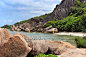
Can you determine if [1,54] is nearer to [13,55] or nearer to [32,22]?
[13,55]

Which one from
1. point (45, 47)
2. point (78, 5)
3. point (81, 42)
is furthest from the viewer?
point (78, 5)

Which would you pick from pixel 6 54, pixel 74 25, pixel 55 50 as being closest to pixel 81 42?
pixel 55 50

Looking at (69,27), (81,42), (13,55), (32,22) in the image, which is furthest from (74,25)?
(32,22)

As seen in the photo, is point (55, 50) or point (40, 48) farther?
point (55, 50)

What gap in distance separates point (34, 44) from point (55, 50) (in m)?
2.30

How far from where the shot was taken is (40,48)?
8.59 meters

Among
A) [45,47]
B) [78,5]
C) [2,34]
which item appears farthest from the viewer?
[78,5]

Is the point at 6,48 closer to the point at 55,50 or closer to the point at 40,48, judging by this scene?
the point at 40,48

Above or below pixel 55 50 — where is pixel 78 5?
above

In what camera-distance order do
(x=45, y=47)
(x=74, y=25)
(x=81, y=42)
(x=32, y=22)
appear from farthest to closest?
1. (x=32, y=22)
2. (x=74, y=25)
3. (x=81, y=42)
4. (x=45, y=47)

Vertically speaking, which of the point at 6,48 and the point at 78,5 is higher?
the point at 78,5

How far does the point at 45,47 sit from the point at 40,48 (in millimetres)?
520

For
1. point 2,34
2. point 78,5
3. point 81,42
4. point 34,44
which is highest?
point 78,5

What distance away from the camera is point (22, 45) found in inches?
288
